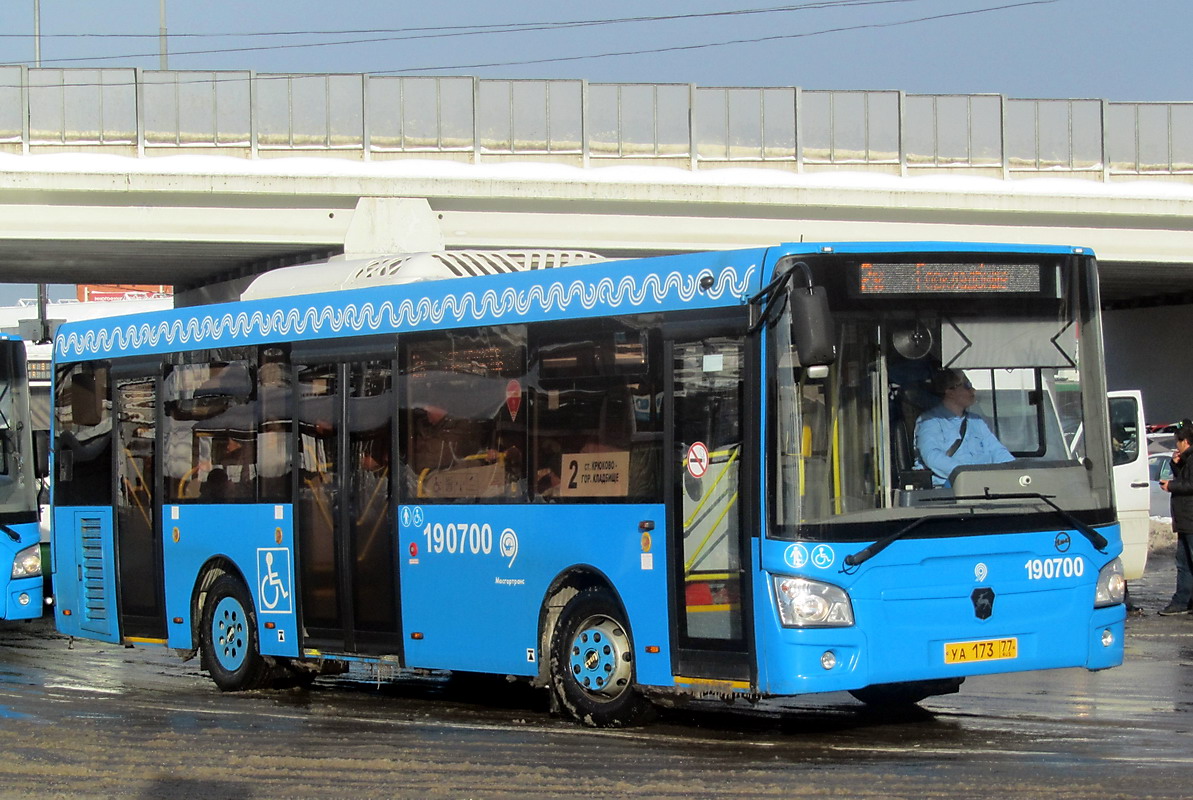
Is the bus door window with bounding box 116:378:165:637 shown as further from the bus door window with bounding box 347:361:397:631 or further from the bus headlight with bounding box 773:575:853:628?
the bus headlight with bounding box 773:575:853:628

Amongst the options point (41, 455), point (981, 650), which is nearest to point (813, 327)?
point (981, 650)

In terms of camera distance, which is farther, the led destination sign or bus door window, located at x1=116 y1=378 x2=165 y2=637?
bus door window, located at x1=116 y1=378 x2=165 y2=637

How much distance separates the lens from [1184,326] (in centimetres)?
5316

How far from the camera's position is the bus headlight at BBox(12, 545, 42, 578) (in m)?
18.4

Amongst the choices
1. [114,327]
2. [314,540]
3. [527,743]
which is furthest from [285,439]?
[527,743]

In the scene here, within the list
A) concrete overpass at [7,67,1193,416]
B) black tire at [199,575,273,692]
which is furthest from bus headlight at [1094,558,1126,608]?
concrete overpass at [7,67,1193,416]

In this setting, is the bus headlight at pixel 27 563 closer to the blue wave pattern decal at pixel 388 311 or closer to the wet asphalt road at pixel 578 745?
the blue wave pattern decal at pixel 388 311

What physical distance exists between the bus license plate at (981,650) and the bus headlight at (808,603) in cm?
72

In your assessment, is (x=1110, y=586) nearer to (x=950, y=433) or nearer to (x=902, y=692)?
(x=950, y=433)

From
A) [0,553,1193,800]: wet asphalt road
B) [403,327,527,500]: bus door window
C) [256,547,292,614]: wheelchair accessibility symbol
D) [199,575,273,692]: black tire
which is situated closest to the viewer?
[0,553,1193,800]: wet asphalt road

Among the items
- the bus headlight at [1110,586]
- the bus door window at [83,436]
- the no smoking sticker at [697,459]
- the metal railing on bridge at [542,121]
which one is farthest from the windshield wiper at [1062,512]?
the metal railing on bridge at [542,121]

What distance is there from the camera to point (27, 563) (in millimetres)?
18531

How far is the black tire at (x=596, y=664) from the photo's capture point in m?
11.2

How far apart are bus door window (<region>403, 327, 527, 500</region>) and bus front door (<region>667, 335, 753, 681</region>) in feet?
5.11
